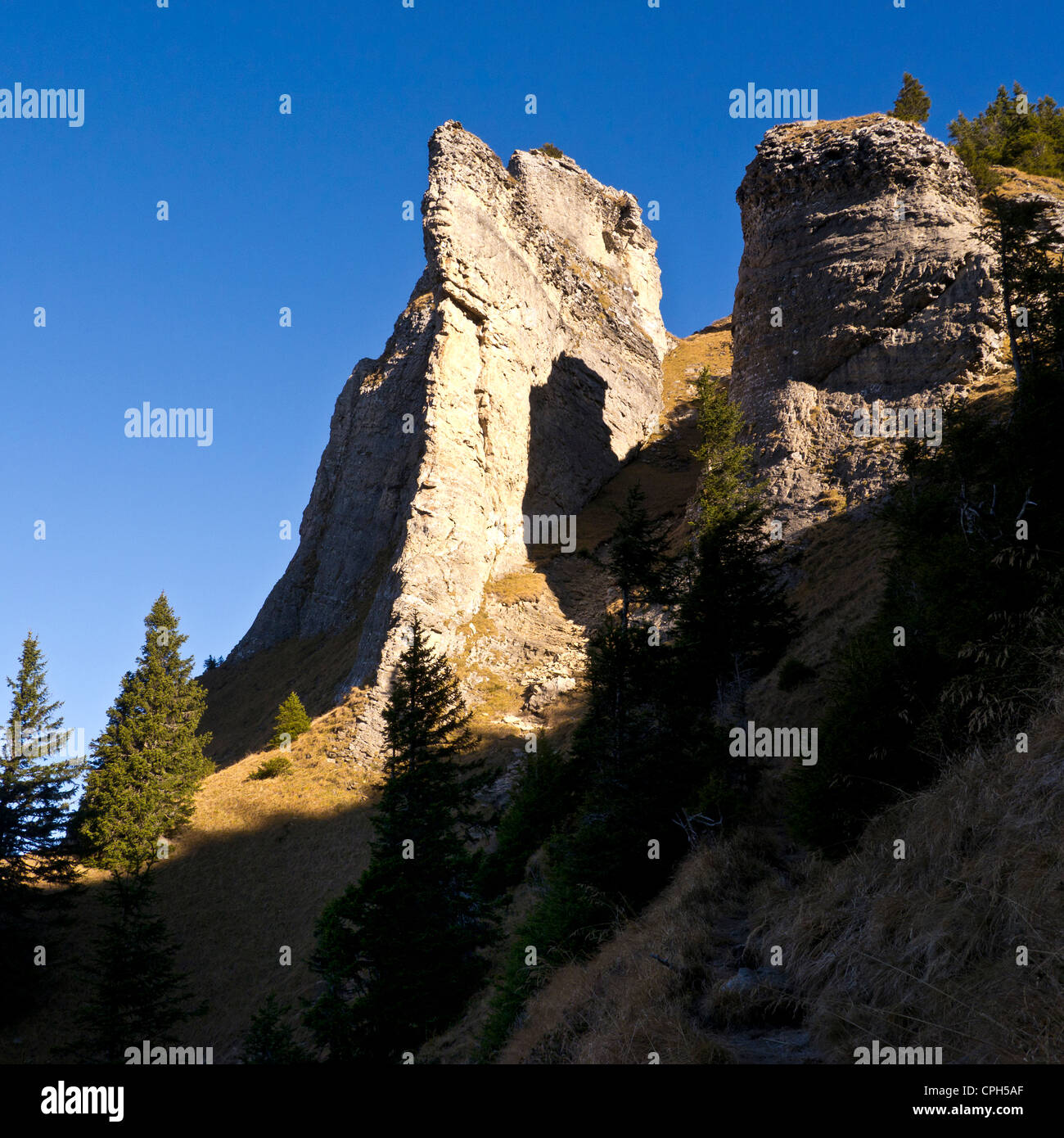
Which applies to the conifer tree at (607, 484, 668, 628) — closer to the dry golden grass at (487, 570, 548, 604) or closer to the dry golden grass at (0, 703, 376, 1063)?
the dry golden grass at (0, 703, 376, 1063)

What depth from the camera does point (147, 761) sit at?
3334 centimetres

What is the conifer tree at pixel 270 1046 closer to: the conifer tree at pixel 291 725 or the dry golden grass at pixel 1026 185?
the conifer tree at pixel 291 725

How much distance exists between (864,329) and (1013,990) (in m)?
40.1

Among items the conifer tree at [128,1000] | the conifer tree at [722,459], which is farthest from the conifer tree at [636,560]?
the conifer tree at [128,1000]

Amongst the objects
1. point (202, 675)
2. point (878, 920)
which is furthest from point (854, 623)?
point (202, 675)

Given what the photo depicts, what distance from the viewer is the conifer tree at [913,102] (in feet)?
184

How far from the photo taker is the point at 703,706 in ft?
Result: 68.7

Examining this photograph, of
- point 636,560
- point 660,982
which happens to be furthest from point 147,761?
point 660,982

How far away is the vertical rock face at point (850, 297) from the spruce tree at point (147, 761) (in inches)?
1294

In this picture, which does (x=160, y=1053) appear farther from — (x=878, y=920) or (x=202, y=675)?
(x=202, y=675)

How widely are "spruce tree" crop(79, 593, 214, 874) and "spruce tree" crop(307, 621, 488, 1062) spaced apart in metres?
15.0

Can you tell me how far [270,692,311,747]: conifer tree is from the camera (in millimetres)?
38938

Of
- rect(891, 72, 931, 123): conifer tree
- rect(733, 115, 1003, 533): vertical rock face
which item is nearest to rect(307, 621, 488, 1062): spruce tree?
rect(733, 115, 1003, 533): vertical rock face

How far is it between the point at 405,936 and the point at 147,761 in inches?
858
